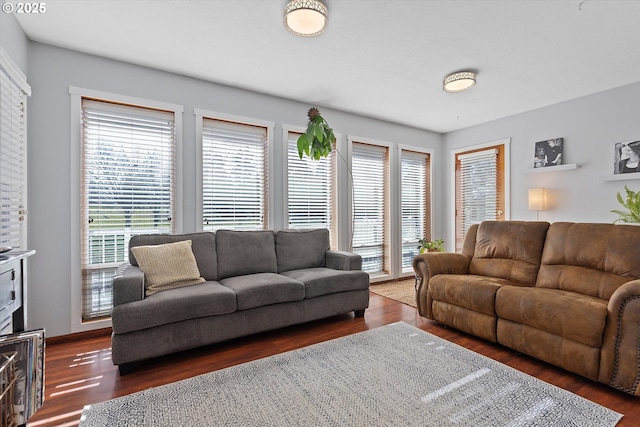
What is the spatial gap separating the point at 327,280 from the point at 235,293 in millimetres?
935

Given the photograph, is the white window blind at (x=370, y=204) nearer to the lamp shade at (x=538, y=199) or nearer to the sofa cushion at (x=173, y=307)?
the lamp shade at (x=538, y=199)

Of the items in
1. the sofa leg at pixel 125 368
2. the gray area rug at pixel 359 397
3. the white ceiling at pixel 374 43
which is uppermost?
the white ceiling at pixel 374 43

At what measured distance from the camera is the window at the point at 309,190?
13.5 feet

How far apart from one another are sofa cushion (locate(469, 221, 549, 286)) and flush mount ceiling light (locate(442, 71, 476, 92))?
1549mm

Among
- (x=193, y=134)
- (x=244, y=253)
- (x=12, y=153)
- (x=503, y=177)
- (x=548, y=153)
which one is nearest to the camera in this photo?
(x=12, y=153)

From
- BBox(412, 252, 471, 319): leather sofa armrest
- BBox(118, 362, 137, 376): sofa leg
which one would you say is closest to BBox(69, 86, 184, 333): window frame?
BBox(118, 362, 137, 376): sofa leg

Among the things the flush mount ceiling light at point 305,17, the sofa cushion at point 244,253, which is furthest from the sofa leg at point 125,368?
the flush mount ceiling light at point 305,17

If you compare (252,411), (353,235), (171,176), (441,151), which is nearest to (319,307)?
(252,411)

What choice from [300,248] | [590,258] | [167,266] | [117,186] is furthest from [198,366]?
[590,258]

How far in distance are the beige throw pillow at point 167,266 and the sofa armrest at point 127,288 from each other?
19 centimetres

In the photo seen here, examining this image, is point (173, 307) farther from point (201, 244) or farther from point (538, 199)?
point (538, 199)

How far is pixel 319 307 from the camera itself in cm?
306

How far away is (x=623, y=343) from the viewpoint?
6.17ft

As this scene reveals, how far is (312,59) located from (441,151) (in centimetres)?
363
